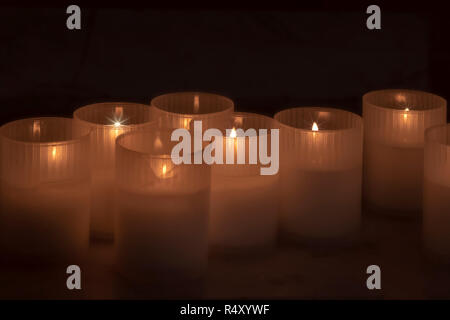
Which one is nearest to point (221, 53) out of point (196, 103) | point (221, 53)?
point (221, 53)

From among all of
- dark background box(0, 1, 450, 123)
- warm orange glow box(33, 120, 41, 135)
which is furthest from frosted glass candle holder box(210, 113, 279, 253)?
dark background box(0, 1, 450, 123)

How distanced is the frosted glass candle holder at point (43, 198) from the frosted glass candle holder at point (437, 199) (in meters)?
0.68

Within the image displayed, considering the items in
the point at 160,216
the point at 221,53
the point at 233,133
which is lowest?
the point at 160,216

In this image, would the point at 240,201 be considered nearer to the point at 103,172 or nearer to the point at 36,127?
the point at 103,172

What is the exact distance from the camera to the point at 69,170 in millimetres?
1897

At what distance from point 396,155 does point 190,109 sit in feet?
1.58

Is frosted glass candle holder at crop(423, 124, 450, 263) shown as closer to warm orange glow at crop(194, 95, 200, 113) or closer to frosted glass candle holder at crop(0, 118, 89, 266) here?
warm orange glow at crop(194, 95, 200, 113)

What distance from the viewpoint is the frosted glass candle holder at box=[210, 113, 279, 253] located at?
77.7 inches

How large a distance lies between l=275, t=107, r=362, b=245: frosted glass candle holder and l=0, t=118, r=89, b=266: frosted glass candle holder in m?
0.43

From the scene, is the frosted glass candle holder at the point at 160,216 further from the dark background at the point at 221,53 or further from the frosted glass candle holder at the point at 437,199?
the dark background at the point at 221,53

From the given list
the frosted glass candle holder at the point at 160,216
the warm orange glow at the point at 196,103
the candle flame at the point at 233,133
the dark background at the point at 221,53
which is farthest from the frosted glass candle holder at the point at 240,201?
the dark background at the point at 221,53

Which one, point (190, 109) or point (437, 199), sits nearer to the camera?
point (437, 199)

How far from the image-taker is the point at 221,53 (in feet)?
9.52

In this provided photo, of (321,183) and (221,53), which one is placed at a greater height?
(221,53)
